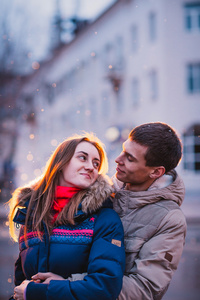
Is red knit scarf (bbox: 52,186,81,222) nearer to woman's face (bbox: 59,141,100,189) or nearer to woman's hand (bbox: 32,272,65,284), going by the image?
woman's face (bbox: 59,141,100,189)

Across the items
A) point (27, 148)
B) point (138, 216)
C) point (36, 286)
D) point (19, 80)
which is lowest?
point (27, 148)

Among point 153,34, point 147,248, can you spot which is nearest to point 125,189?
point 147,248

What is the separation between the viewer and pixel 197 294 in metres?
5.84

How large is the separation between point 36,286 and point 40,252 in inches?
8.1

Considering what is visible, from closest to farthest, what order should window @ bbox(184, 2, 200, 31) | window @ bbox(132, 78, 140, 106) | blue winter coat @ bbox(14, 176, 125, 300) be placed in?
blue winter coat @ bbox(14, 176, 125, 300) < window @ bbox(184, 2, 200, 31) < window @ bbox(132, 78, 140, 106)

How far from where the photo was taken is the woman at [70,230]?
84.7 inches

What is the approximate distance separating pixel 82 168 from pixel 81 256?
55 cm

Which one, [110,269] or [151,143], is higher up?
[151,143]

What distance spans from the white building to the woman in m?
18.3

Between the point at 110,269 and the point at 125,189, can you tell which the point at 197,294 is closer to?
the point at 125,189

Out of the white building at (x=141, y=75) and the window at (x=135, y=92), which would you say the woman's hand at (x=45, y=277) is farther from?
the window at (x=135, y=92)

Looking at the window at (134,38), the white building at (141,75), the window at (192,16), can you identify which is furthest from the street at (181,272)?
the window at (134,38)

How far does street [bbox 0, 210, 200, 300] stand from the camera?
5891 millimetres

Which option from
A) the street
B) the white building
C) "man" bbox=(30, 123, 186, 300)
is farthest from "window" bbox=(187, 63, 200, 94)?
"man" bbox=(30, 123, 186, 300)
